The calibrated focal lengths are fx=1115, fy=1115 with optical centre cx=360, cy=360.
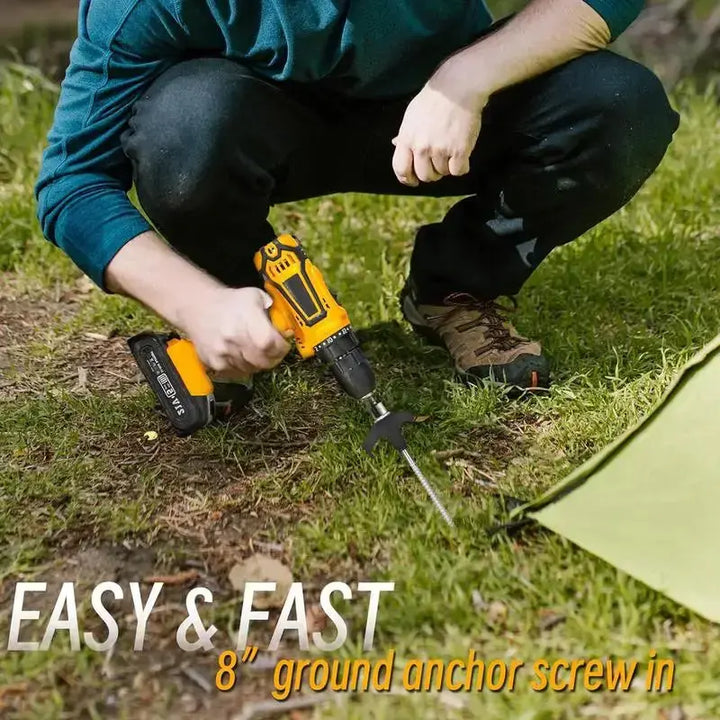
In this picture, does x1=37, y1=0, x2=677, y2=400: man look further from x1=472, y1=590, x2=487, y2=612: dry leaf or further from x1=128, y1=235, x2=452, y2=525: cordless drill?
x1=472, y1=590, x2=487, y2=612: dry leaf

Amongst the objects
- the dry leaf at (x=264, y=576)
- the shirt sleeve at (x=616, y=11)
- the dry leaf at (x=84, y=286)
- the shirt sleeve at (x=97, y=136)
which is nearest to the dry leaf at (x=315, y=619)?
the dry leaf at (x=264, y=576)

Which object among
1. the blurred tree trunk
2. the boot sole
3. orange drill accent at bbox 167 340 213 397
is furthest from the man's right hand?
the blurred tree trunk

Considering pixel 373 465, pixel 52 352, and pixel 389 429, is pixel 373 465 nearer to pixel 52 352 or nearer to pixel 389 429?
pixel 389 429

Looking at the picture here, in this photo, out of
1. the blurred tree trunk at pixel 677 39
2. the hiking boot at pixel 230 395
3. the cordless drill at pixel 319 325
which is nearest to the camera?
the cordless drill at pixel 319 325

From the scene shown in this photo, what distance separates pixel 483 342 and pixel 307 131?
53 cm

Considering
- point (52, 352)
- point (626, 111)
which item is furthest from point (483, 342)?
point (52, 352)

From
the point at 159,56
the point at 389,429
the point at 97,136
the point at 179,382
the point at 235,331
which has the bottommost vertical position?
the point at 179,382

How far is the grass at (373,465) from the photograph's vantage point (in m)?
1.50

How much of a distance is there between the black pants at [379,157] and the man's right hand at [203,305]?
173mm

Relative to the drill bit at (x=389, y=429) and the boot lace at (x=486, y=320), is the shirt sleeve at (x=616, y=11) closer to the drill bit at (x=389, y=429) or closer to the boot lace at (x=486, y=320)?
the boot lace at (x=486, y=320)

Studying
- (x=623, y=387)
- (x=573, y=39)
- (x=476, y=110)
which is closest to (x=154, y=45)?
(x=476, y=110)

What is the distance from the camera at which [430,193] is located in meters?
2.22

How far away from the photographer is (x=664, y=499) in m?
1.66

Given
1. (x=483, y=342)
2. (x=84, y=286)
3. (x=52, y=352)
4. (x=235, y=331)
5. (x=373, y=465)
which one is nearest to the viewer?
(x=235, y=331)
